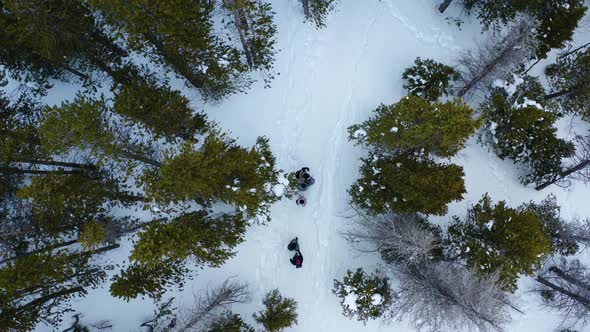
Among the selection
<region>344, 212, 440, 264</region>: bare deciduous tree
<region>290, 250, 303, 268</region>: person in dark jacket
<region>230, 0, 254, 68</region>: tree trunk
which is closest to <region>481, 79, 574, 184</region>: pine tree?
<region>344, 212, 440, 264</region>: bare deciduous tree

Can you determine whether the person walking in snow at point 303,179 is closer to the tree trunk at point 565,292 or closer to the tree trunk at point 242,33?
the tree trunk at point 242,33

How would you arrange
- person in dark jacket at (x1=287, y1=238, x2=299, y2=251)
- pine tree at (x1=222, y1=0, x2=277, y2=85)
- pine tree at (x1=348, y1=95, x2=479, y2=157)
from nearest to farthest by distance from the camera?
pine tree at (x1=348, y1=95, x2=479, y2=157)
pine tree at (x1=222, y1=0, x2=277, y2=85)
person in dark jacket at (x1=287, y1=238, x2=299, y2=251)

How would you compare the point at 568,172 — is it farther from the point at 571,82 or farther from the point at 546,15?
the point at 546,15

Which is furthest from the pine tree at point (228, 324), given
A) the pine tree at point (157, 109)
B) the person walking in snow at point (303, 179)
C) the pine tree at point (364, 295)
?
the pine tree at point (157, 109)

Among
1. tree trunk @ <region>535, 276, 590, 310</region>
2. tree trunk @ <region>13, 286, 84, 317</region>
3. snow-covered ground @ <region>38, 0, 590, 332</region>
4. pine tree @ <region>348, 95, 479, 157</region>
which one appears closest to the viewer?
pine tree @ <region>348, 95, 479, 157</region>

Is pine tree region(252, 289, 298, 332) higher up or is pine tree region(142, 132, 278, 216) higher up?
pine tree region(142, 132, 278, 216)

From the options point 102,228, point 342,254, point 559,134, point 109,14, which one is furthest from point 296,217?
point 559,134

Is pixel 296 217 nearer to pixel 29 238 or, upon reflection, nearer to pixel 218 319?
pixel 218 319

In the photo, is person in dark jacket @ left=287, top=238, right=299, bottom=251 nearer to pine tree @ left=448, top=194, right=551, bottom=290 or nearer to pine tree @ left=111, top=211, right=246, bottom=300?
pine tree @ left=111, top=211, right=246, bottom=300

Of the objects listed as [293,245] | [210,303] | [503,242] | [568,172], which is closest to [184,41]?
[293,245]
